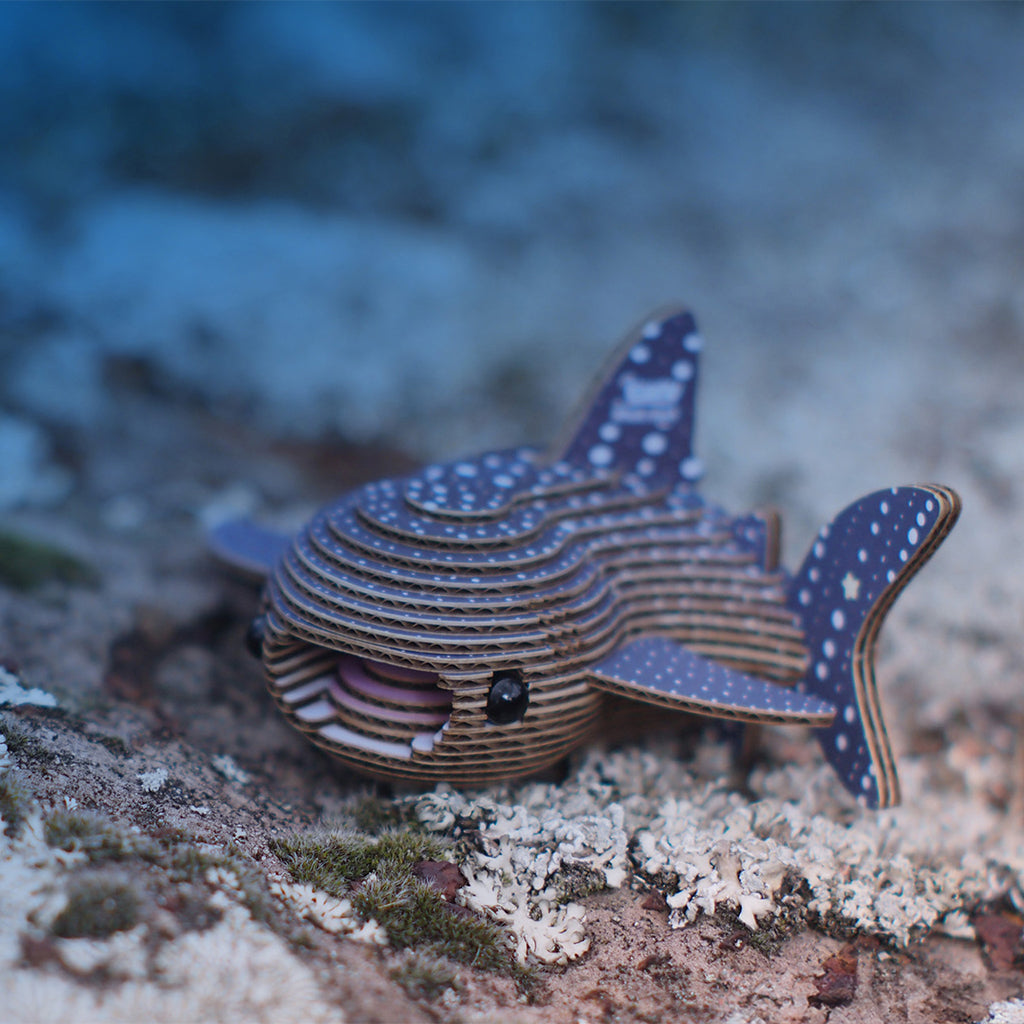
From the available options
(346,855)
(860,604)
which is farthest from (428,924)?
(860,604)

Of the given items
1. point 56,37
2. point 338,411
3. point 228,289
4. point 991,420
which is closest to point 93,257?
point 228,289

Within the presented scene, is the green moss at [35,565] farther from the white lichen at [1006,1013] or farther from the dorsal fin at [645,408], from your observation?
the white lichen at [1006,1013]

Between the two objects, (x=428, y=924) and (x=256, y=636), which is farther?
(x=256, y=636)

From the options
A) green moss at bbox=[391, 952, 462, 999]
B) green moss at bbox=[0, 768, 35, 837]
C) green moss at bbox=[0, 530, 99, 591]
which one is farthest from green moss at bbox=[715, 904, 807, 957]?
green moss at bbox=[0, 530, 99, 591]

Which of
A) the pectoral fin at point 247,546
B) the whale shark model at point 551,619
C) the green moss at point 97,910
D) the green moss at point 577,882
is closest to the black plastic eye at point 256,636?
the whale shark model at point 551,619

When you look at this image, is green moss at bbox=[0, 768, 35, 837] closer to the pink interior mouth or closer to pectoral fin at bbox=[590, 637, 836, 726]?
the pink interior mouth

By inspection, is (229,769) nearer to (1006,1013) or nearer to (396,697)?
(396,697)
